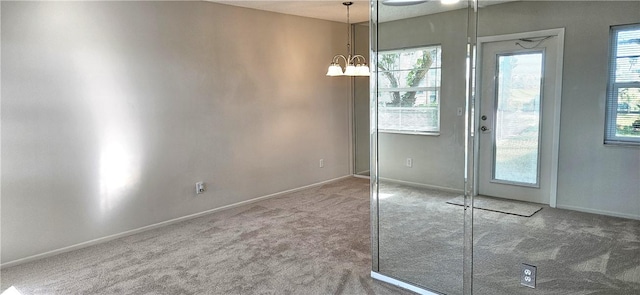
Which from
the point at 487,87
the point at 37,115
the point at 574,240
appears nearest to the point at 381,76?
the point at 487,87

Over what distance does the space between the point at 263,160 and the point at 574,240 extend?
10.9 feet

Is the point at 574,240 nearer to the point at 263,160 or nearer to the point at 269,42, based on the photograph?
the point at 263,160

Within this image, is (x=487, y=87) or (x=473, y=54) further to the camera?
(x=487, y=87)

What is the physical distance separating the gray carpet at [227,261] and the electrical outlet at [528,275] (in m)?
0.81

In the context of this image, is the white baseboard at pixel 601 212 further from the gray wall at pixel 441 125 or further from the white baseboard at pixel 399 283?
the white baseboard at pixel 399 283

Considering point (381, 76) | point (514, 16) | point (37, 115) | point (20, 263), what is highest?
point (514, 16)

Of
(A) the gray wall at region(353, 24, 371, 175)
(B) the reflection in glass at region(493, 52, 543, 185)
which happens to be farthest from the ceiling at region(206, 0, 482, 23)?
(B) the reflection in glass at region(493, 52, 543, 185)

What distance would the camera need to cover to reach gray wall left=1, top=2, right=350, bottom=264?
3.29 meters

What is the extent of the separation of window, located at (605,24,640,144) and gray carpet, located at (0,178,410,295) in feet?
6.11

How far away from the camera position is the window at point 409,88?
9.49 ft

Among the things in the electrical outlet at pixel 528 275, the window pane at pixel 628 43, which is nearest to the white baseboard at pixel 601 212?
the electrical outlet at pixel 528 275

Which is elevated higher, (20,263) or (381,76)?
(381,76)

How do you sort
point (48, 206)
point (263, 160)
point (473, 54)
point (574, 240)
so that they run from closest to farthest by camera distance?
1. point (473, 54)
2. point (574, 240)
3. point (48, 206)
4. point (263, 160)

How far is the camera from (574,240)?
320cm
